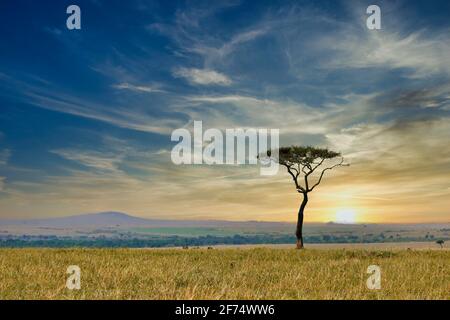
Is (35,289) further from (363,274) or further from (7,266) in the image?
(363,274)

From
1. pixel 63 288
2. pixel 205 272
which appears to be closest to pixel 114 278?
pixel 63 288

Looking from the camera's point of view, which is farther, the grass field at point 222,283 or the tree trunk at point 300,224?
the tree trunk at point 300,224

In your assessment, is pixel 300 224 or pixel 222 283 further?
pixel 300 224

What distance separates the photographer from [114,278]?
16031mm

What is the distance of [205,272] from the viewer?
18766mm

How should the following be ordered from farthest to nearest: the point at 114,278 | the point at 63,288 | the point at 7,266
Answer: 1. the point at 7,266
2. the point at 114,278
3. the point at 63,288

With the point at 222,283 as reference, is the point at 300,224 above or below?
above

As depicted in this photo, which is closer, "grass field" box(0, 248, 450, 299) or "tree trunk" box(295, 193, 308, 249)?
"grass field" box(0, 248, 450, 299)
